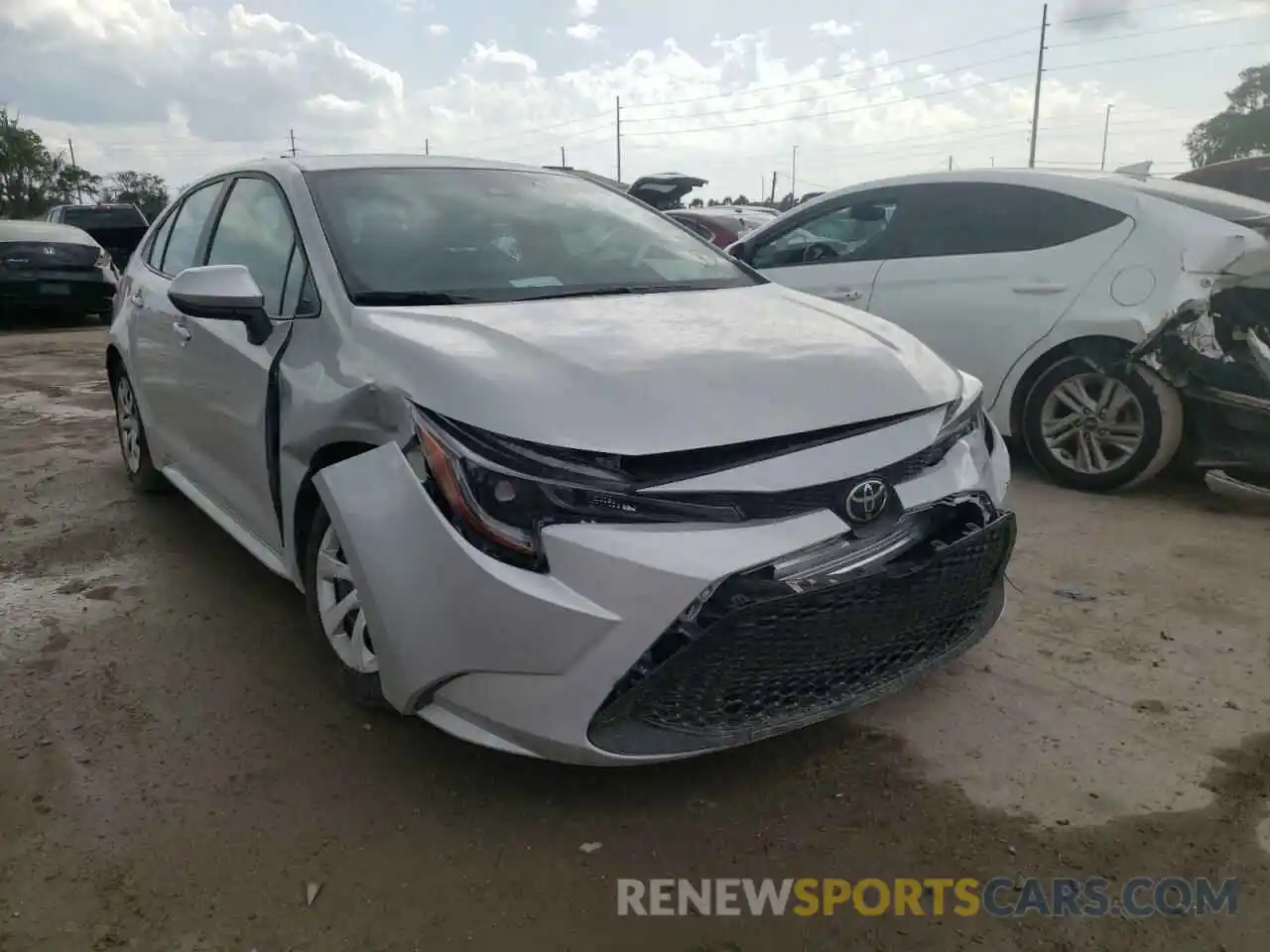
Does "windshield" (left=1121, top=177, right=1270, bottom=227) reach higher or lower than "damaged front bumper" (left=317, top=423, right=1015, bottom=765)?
higher

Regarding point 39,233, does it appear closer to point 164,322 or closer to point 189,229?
point 189,229

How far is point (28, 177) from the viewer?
42969 millimetres

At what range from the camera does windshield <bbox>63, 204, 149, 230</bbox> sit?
678 inches

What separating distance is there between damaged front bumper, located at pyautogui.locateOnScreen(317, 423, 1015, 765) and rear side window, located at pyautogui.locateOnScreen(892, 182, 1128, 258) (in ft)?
9.82

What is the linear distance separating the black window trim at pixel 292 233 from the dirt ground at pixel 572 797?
43.2 inches

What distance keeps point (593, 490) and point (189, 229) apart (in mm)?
2940

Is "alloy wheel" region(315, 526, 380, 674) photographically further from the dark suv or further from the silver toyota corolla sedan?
the dark suv

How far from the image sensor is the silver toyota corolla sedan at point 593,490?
2117 mm

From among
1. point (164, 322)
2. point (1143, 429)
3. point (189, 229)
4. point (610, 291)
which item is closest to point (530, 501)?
point (610, 291)

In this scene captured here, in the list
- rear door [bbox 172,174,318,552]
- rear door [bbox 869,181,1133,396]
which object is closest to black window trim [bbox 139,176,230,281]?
rear door [bbox 172,174,318,552]

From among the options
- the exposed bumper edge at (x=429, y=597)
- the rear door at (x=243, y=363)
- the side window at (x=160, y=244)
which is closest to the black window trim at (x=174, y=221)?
the side window at (x=160, y=244)

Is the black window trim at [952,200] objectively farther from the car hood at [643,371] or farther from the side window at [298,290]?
the side window at [298,290]

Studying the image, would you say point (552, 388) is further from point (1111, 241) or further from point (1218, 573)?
point (1111, 241)

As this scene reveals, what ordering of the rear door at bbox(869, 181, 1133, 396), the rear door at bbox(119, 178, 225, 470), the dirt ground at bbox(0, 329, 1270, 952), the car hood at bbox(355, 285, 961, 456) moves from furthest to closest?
1. the rear door at bbox(869, 181, 1133, 396)
2. the rear door at bbox(119, 178, 225, 470)
3. the car hood at bbox(355, 285, 961, 456)
4. the dirt ground at bbox(0, 329, 1270, 952)
